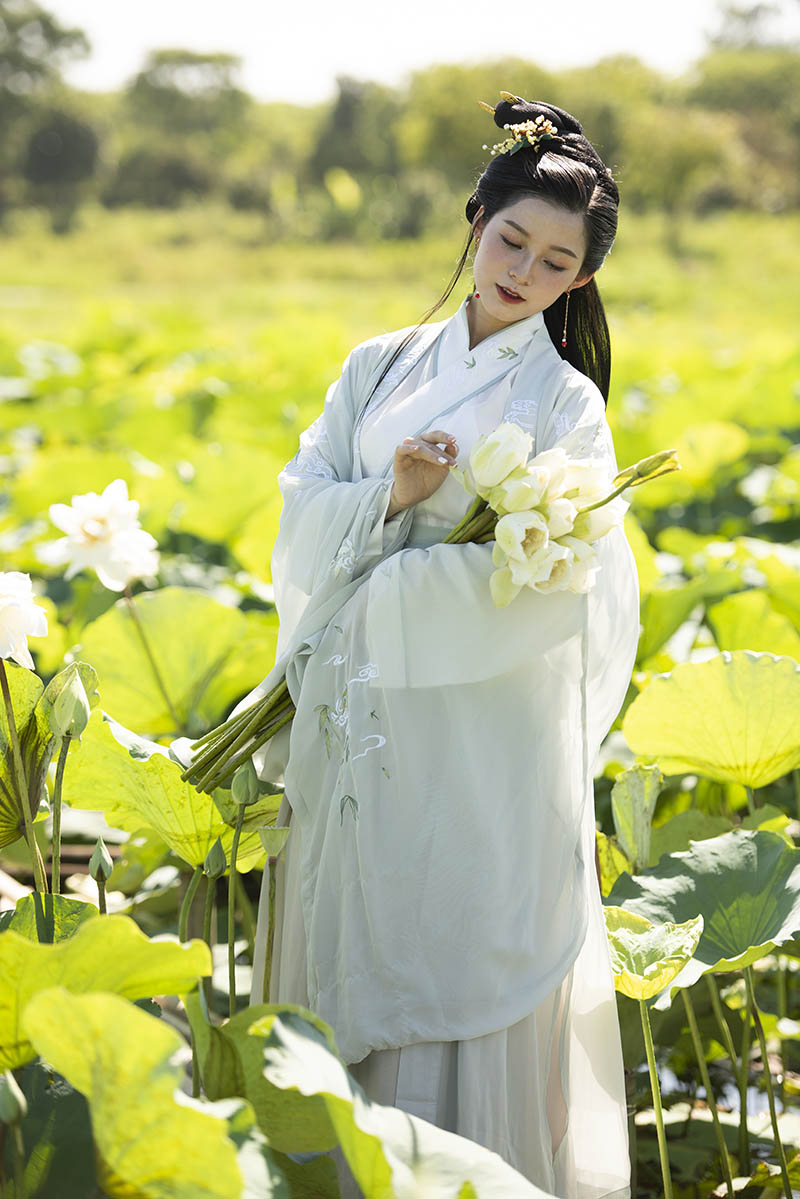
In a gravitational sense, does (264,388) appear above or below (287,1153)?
above

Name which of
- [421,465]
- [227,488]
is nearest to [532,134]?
[421,465]

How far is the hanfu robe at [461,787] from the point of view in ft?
Answer: 3.52

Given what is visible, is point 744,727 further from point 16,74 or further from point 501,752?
point 16,74

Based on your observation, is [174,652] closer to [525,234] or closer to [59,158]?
[525,234]

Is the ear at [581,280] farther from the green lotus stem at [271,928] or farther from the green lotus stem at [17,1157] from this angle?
the green lotus stem at [17,1157]

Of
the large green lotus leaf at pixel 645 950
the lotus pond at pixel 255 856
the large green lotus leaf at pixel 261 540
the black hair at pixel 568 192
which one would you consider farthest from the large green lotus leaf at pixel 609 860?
the large green lotus leaf at pixel 261 540

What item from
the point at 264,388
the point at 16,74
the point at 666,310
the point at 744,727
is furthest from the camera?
the point at 16,74

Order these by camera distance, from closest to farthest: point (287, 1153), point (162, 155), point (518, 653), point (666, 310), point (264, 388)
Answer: point (287, 1153) → point (518, 653) → point (264, 388) → point (666, 310) → point (162, 155)

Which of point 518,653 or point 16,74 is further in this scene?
point 16,74

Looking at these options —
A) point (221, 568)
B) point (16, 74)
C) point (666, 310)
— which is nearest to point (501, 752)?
point (221, 568)

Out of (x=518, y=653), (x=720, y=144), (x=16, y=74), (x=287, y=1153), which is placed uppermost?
(x=16, y=74)

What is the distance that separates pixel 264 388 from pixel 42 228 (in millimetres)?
17326

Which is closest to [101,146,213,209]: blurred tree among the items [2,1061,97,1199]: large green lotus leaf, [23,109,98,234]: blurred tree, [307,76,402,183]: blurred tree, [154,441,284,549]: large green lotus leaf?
[23,109,98,234]: blurred tree

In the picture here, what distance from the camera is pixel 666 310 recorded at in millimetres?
12211
